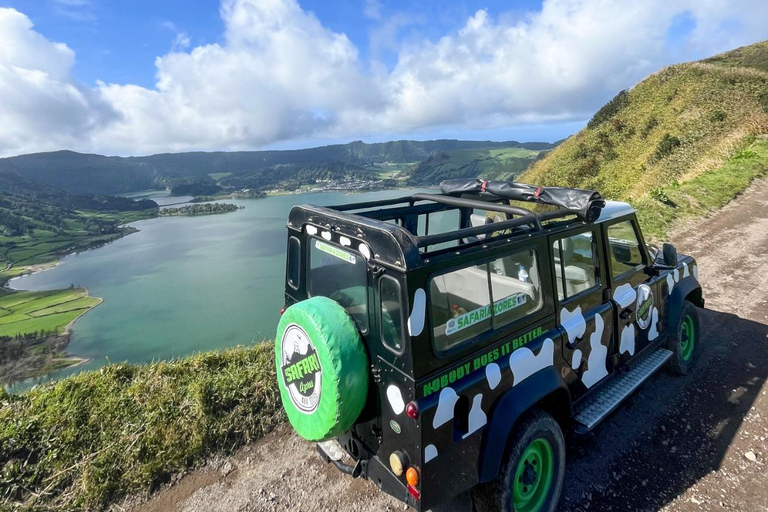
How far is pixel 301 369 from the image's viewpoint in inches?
122

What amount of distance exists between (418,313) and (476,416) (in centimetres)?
104

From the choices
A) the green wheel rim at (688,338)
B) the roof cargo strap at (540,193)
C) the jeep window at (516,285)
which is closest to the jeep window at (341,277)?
the jeep window at (516,285)

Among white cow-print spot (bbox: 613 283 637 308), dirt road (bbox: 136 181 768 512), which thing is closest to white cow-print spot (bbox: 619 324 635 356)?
white cow-print spot (bbox: 613 283 637 308)

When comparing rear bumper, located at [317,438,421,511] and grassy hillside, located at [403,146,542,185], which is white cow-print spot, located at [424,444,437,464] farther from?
grassy hillside, located at [403,146,542,185]

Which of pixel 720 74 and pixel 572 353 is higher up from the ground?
pixel 720 74

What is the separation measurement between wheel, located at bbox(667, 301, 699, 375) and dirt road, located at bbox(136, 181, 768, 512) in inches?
5.7

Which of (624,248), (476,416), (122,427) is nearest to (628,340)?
(624,248)

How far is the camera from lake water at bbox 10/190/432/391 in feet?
75.7

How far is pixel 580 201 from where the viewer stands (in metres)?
3.81

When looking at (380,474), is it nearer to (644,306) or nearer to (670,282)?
(644,306)

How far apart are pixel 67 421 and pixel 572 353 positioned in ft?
17.6

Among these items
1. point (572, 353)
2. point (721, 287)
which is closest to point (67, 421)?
point (572, 353)

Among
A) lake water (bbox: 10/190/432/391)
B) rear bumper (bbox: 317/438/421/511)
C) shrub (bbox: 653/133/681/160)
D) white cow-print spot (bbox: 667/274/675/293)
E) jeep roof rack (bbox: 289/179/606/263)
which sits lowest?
lake water (bbox: 10/190/432/391)

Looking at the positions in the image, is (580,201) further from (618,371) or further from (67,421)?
(67,421)
